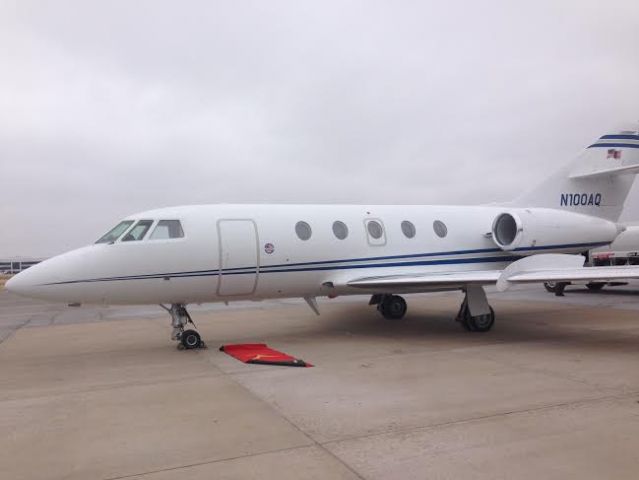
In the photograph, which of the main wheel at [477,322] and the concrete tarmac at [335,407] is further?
the main wheel at [477,322]

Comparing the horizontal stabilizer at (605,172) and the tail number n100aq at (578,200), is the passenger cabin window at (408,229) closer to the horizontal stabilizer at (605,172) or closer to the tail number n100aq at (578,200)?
the tail number n100aq at (578,200)

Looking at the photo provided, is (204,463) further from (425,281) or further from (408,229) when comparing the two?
(408,229)

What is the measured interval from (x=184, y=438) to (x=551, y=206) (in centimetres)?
1266

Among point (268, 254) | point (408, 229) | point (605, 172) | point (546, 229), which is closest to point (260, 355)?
point (268, 254)

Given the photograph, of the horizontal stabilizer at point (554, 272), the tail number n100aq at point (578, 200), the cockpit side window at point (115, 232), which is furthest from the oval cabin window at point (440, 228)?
the cockpit side window at point (115, 232)

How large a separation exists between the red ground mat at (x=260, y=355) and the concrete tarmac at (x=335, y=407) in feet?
0.86

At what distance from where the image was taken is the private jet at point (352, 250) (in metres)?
9.90

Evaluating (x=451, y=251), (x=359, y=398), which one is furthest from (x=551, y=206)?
(x=359, y=398)

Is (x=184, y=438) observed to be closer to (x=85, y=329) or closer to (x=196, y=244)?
(x=196, y=244)

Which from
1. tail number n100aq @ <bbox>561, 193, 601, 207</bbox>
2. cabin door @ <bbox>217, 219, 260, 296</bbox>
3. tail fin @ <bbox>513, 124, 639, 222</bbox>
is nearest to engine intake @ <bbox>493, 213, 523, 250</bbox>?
tail fin @ <bbox>513, 124, 639, 222</bbox>

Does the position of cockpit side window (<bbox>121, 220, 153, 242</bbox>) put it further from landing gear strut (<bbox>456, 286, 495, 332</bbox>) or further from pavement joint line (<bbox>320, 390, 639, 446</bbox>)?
landing gear strut (<bbox>456, 286, 495, 332</bbox>)

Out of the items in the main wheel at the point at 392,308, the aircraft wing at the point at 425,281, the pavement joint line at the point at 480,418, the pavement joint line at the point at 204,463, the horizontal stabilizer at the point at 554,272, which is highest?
the horizontal stabilizer at the point at 554,272

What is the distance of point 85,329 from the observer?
14594 mm

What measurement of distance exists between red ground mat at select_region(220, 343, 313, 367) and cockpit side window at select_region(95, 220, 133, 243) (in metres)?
2.80
